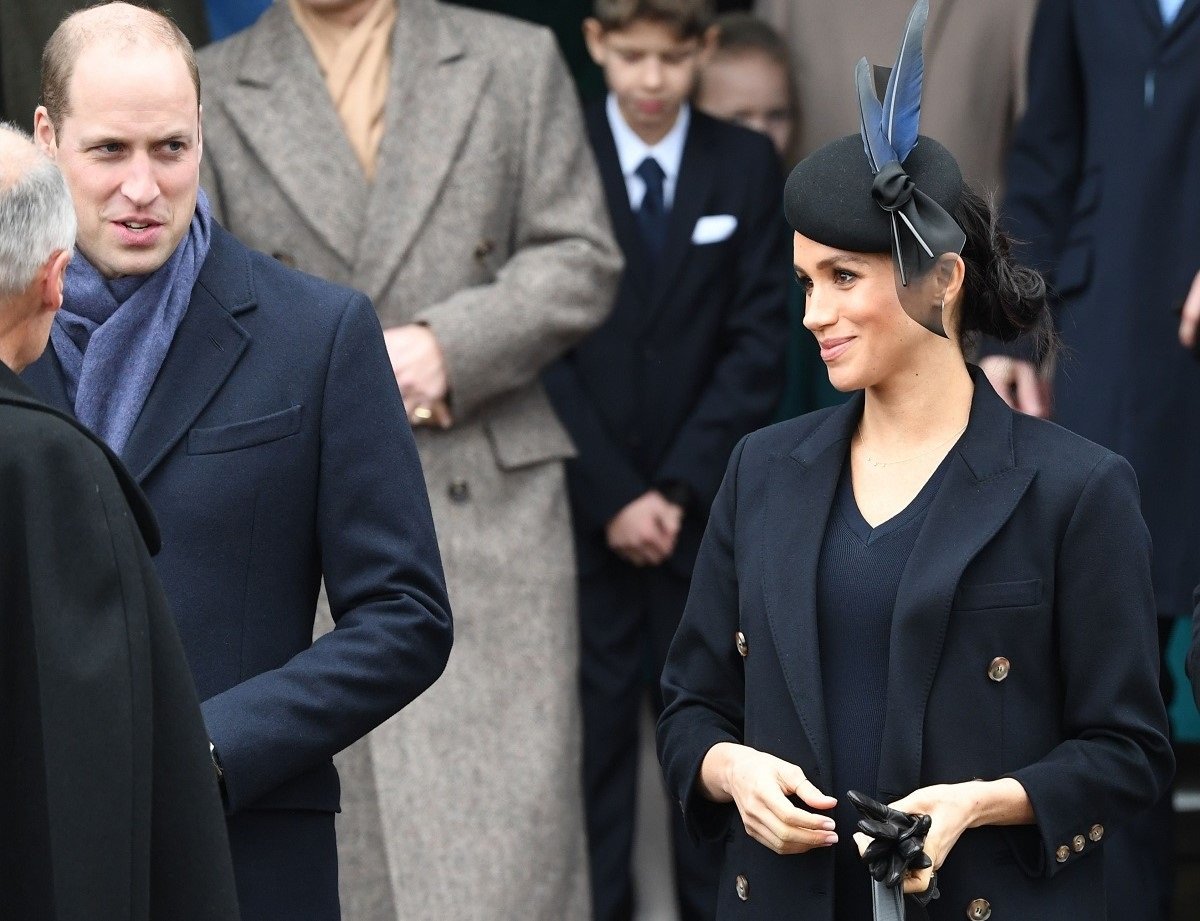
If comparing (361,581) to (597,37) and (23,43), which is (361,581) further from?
(597,37)

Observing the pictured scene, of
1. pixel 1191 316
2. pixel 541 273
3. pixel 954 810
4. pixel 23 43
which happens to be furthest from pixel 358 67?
pixel 954 810

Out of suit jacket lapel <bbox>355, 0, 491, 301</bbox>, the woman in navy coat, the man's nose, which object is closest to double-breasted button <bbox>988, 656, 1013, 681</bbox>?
the woman in navy coat

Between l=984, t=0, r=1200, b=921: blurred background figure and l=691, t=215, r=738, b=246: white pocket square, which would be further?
l=691, t=215, r=738, b=246: white pocket square

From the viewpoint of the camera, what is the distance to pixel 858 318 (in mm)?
3039

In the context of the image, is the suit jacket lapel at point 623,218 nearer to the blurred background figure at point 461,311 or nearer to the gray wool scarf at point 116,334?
the blurred background figure at point 461,311

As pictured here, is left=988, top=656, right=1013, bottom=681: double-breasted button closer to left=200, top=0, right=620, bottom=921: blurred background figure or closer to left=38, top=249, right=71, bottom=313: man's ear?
left=38, top=249, right=71, bottom=313: man's ear

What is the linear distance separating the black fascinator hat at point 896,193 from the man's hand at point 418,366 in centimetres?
137

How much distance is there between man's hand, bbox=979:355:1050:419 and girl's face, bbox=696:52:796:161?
1048 mm

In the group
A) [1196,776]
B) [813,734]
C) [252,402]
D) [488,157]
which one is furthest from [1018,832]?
[1196,776]

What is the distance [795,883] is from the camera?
302 centimetres

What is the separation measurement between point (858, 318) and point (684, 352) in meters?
2.04

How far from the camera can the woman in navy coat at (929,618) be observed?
294 cm

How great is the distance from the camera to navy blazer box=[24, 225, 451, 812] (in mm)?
2957

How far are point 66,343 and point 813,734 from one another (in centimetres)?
113
